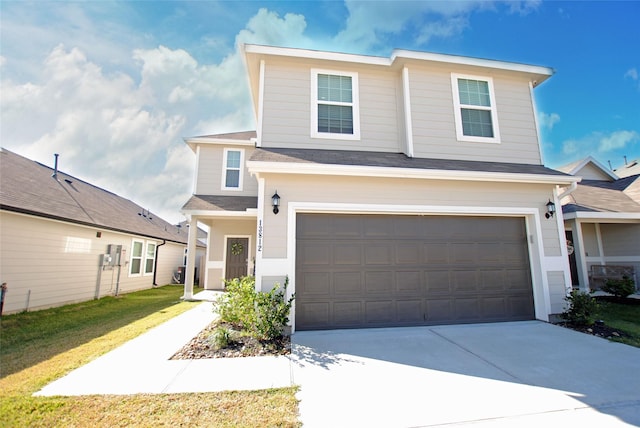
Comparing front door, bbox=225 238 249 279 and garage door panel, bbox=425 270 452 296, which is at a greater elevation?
front door, bbox=225 238 249 279

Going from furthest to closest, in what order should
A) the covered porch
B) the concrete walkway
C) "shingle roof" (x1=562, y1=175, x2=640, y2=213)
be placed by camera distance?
the covered porch < "shingle roof" (x1=562, y1=175, x2=640, y2=213) < the concrete walkway

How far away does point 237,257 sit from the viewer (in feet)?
38.1

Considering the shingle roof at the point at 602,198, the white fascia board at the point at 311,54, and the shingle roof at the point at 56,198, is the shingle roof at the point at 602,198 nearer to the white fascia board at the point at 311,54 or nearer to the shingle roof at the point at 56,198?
the white fascia board at the point at 311,54

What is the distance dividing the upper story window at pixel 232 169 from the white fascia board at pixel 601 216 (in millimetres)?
11448

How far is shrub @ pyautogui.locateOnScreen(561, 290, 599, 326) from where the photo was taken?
5434 mm

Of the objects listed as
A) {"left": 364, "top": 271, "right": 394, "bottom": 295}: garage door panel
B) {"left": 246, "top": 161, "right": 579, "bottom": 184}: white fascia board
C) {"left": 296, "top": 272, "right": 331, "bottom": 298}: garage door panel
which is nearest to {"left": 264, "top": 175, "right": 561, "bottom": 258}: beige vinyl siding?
{"left": 246, "top": 161, "right": 579, "bottom": 184}: white fascia board

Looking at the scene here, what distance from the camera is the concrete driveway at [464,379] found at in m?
2.58

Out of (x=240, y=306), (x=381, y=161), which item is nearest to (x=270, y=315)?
(x=240, y=306)

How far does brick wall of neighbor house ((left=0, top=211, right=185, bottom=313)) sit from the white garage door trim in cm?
675

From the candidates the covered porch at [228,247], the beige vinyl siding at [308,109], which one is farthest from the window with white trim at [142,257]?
the beige vinyl siding at [308,109]

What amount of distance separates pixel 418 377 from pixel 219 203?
28.7 ft

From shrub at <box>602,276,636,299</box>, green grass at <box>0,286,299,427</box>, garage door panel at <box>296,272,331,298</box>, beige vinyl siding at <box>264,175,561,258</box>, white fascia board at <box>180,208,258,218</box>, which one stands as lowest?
green grass at <box>0,286,299,427</box>

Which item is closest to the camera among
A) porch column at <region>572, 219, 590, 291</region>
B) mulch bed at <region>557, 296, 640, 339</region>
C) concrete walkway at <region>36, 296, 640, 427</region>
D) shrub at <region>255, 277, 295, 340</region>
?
concrete walkway at <region>36, 296, 640, 427</region>

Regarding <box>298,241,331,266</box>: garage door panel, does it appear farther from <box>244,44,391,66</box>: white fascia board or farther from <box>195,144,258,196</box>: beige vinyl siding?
<box>195,144,258,196</box>: beige vinyl siding
